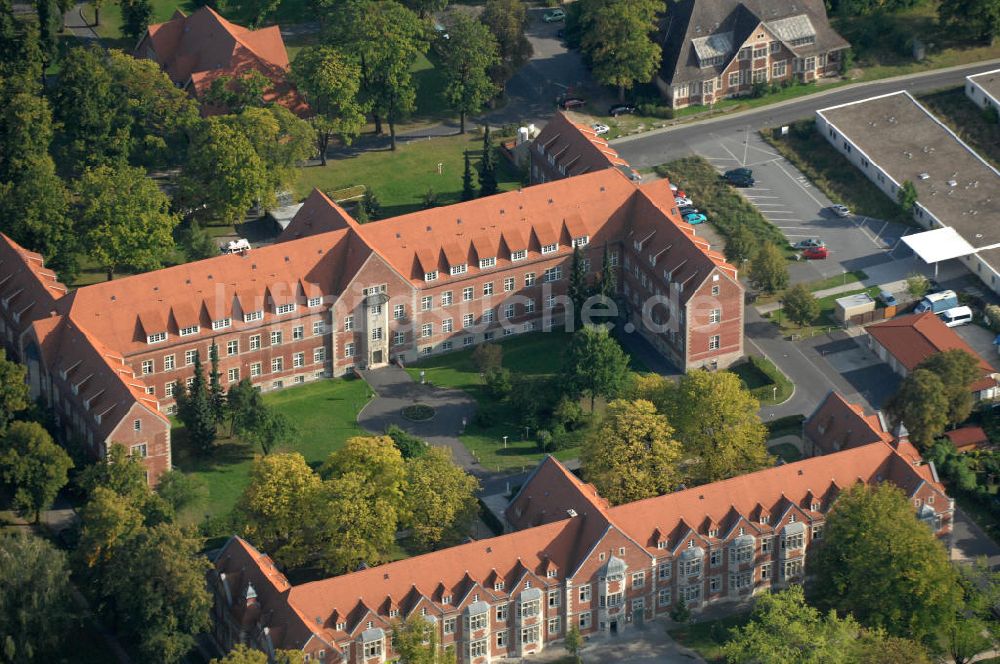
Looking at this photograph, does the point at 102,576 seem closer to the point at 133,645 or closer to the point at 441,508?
the point at 133,645

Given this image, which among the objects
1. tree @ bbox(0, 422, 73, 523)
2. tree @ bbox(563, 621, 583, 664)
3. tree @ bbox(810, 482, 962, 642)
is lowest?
tree @ bbox(563, 621, 583, 664)

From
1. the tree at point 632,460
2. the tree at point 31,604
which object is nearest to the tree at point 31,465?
the tree at point 31,604

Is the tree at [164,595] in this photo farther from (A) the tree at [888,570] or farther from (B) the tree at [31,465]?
(A) the tree at [888,570]

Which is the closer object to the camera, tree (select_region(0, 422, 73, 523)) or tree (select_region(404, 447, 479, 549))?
tree (select_region(404, 447, 479, 549))

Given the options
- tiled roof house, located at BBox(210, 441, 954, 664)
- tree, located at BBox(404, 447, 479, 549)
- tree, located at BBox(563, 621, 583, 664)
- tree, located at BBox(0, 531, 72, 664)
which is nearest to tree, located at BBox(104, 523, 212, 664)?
tiled roof house, located at BBox(210, 441, 954, 664)

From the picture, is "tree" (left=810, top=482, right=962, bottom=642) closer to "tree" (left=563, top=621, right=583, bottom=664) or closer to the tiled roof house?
the tiled roof house

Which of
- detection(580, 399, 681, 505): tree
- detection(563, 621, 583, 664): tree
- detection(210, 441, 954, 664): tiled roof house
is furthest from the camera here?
detection(580, 399, 681, 505): tree

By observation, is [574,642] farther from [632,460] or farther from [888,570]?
[888,570]
